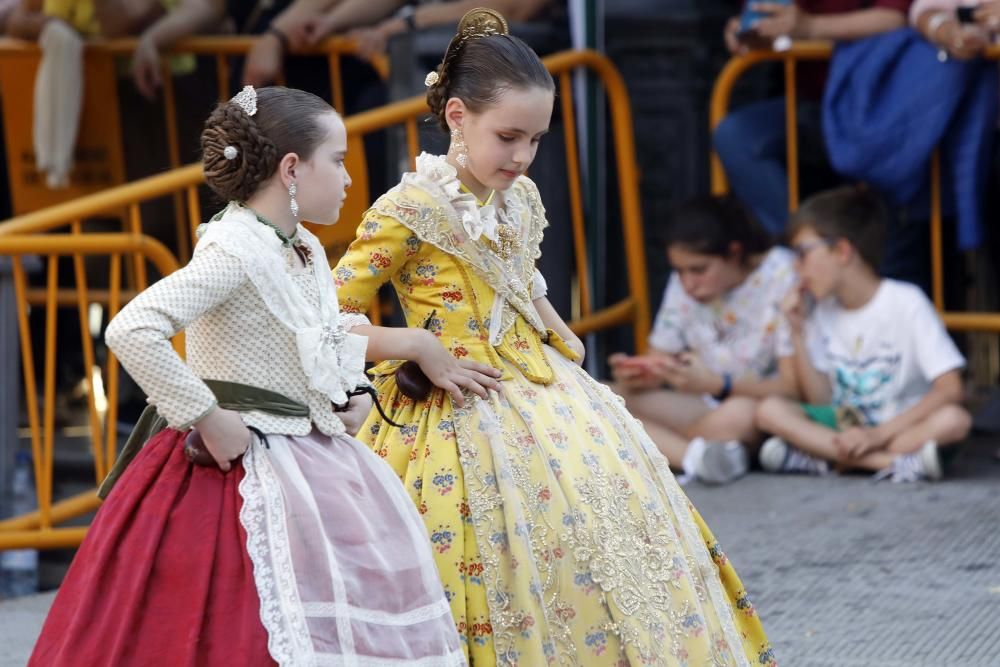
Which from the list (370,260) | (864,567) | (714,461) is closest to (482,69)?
(370,260)

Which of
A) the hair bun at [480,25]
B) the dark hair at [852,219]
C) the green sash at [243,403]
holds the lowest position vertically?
the dark hair at [852,219]

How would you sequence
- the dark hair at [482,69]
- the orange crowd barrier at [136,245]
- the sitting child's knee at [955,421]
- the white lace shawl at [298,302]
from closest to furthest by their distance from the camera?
the white lace shawl at [298,302] < the dark hair at [482,69] < the orange crowd barrier at [136,245] < the sitting child's knee at [955,421]

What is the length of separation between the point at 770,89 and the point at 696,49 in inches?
15.3

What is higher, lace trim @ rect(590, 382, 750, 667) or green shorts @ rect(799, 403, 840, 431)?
lace trim @ rect(590, 382, 750, 667)

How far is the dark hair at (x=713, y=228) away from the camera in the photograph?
5738 millimetres

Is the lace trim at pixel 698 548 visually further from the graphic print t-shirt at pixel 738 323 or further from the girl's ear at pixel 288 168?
the graphic print t-shirt at pixel 738 323

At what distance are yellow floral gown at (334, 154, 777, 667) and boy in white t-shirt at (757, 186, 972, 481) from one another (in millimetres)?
2075

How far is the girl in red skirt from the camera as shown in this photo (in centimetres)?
272

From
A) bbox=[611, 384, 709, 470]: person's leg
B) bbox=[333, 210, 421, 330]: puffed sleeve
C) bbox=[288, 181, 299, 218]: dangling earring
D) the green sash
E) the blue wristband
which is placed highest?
bbox=[288, 181, 299, 218]: dangling earring

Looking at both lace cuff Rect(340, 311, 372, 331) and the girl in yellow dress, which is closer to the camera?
the girl in yellow dress

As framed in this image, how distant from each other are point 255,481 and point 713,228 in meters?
3.18

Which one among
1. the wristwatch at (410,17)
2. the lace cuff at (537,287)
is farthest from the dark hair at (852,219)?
the lace cuff at (537,287)

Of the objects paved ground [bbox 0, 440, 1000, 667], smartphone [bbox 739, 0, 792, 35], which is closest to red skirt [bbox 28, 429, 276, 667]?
paved ground [bbox 0, 440, 1000, 667]

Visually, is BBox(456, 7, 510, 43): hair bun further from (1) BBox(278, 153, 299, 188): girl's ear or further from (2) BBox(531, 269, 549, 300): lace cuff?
(1) BBox(278, 153, 299, 188): girl's ear
